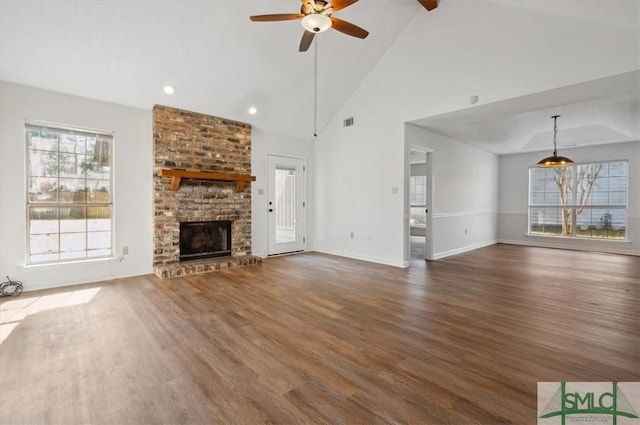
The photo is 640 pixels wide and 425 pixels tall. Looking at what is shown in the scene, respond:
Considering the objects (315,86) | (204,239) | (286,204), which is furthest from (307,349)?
(315,86)

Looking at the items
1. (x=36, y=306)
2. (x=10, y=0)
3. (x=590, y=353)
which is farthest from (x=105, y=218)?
(x=590, y=353)

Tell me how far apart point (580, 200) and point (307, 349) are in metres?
8.65

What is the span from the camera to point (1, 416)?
1568 mm

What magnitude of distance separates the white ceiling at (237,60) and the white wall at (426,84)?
15cm

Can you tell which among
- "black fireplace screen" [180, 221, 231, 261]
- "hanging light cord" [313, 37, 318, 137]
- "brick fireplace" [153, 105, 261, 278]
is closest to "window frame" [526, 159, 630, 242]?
"hanging light cord" [313, 37, 318, 137]

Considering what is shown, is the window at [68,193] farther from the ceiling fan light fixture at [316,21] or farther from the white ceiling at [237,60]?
the ceiling fan light fixture at [316,21]

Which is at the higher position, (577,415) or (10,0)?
(10,0)

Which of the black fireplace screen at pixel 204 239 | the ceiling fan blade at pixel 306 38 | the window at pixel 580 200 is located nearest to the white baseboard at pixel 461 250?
the window at pixel 580 200

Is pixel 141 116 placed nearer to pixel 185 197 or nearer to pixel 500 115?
pixel 185 197

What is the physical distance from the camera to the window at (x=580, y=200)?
7011 millimetres

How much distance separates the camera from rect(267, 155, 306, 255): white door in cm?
622

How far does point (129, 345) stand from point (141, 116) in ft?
12.1

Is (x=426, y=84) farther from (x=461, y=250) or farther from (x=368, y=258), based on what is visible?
(x=461, y=250)

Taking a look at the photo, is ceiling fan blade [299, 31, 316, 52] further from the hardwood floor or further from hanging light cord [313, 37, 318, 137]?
the hardwood floor
